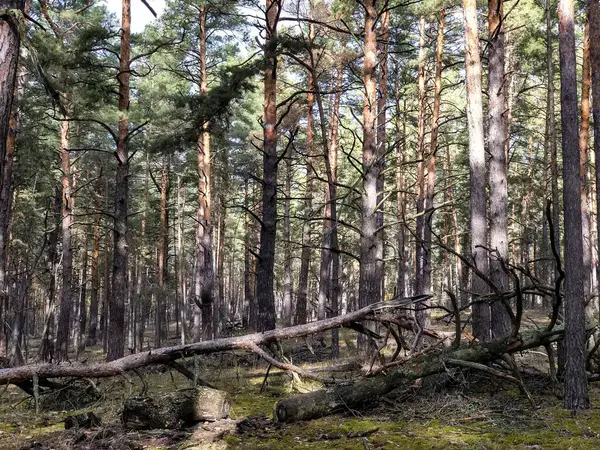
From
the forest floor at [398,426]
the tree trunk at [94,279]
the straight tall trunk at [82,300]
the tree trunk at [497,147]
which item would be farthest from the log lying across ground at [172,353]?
the tree trunk at [94,279]

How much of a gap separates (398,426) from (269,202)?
6.45 metres

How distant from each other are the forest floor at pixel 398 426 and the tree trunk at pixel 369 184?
3.19 m

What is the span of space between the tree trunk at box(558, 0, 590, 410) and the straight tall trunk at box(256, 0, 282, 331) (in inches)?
242

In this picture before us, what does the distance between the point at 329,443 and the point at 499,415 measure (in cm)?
242

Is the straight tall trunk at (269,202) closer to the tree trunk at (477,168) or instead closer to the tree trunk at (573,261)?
the tree trunk at (477,168)

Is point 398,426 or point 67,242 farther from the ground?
point 67,242

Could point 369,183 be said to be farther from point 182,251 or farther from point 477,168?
point 182,251

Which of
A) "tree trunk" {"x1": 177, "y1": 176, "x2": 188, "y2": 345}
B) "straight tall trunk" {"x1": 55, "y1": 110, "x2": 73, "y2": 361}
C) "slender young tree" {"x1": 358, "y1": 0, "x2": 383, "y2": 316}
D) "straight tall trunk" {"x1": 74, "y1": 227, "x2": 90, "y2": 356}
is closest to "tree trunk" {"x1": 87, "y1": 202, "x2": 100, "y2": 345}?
"straight tall trunk" {"x1": 74, "y1": 227, "x2": 90, "y2": 356}

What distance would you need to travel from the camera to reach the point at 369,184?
33.0 feet

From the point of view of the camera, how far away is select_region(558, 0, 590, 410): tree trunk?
6.08 meters

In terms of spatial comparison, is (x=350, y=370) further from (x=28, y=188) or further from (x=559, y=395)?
(x=28, y=188)

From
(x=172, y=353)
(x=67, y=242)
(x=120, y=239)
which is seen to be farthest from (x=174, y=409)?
(x=67, y=242)

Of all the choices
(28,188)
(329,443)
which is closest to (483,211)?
(329,443)

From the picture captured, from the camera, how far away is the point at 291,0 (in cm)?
A: 1605
